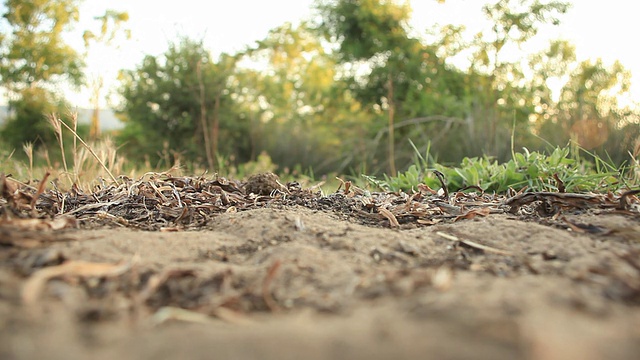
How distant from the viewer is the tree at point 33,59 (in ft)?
51.4

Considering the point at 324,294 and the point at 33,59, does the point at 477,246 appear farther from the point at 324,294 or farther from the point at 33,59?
the point at 33,59

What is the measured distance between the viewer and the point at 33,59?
17219mm

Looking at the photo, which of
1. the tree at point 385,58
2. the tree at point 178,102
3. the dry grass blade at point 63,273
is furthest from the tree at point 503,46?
the dry grass blade at point 63,273

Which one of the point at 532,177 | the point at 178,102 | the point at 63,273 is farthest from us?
the point at 178,102

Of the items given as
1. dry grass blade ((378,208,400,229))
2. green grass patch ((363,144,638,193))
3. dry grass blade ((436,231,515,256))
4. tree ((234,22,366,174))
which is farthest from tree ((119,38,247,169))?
dry grass blade ((436,231,515,256))

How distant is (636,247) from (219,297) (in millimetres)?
1197

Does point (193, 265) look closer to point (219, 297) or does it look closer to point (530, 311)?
point (219, 297)

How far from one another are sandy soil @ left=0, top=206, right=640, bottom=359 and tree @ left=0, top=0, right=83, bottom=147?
52.7 ft

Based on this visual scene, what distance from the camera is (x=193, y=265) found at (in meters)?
1.25

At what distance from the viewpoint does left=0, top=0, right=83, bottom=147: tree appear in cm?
1567

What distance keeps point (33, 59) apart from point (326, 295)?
64.1 ft

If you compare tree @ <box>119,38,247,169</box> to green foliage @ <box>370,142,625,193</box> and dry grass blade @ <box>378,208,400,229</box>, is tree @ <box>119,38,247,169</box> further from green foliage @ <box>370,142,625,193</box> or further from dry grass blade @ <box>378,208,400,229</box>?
dry grass blade @ <box>378,208,400,229</box>

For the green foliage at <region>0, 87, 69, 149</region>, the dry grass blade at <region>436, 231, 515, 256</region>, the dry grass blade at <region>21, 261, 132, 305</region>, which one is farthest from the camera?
the green foliage at <region>0, 87, 69, 149</region>

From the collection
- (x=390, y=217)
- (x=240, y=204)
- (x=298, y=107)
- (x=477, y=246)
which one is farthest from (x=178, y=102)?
(x=477, y=246)
